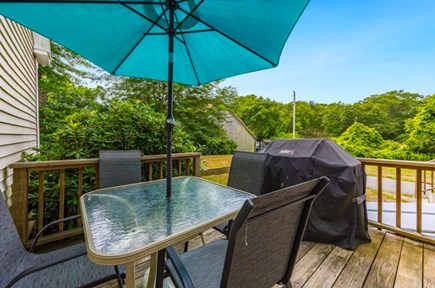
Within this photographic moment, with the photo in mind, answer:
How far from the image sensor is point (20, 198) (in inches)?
74.8

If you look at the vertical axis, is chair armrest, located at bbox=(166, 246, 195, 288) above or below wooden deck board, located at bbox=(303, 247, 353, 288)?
above

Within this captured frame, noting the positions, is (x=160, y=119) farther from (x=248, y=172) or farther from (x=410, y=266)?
(x=410, y=266)

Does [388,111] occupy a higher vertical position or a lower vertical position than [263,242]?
higher

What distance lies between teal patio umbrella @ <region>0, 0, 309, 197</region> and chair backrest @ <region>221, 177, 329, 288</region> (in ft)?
3.06

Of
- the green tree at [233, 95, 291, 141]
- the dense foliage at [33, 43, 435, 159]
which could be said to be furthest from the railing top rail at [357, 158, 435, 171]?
the green tree at [233, 95, 291, 141]

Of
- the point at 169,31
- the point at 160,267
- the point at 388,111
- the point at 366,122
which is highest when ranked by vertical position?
the point at 388,111

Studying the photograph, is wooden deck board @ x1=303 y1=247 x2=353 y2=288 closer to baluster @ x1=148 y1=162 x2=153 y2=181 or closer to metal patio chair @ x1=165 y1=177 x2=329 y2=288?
metal patio chair @ x1=165 y1=177 x2=329 y2=288

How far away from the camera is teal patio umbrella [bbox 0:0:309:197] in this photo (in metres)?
1.32

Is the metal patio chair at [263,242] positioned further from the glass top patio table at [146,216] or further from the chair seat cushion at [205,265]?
the glass top patio table at [146,216]

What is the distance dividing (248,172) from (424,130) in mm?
19516

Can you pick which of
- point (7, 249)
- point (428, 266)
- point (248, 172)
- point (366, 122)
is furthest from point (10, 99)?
point (366, 122)

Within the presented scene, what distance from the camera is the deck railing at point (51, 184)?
1.89 metres

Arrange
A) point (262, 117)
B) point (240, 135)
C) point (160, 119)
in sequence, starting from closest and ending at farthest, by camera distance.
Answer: point (160, 119), point (240, 135), point (262, 117)

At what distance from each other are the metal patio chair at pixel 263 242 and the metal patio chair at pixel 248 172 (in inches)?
33.0
